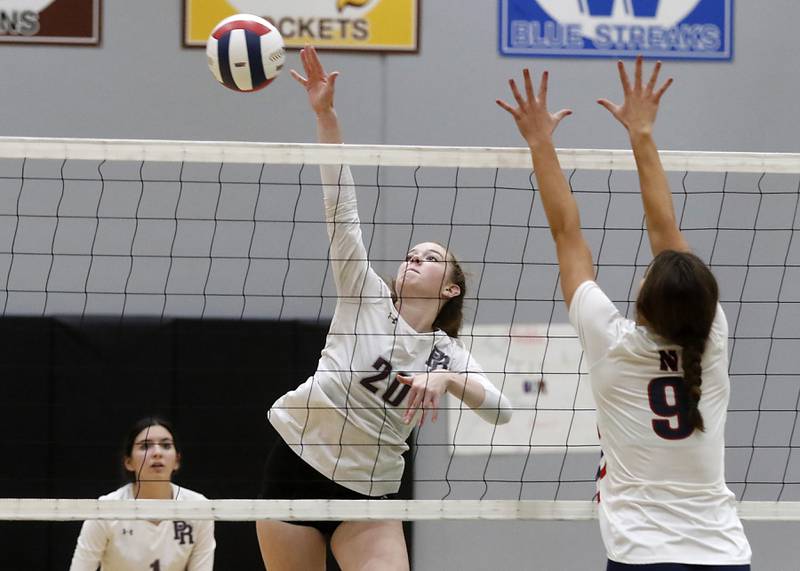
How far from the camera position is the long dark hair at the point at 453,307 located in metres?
3.82

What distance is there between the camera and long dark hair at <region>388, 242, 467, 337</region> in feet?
12.5

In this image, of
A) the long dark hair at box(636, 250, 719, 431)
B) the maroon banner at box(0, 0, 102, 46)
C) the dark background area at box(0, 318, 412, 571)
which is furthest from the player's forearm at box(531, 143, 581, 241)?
the maroon banner at box(0, 0, 102, 46)

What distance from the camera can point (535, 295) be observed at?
6.97 meters

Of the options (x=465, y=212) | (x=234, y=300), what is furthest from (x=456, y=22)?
(x=234, y=300)

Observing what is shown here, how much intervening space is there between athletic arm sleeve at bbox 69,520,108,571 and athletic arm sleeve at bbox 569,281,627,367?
10.5 ft

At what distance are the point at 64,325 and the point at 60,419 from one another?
1.93ft

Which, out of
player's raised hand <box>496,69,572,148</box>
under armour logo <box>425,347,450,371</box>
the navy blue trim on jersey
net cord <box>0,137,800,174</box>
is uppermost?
the navy blue trim on jersey

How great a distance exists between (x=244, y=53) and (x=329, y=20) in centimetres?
298

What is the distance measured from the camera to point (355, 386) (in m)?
3.58

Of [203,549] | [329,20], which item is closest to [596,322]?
[203,549]

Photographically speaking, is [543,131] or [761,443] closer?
[543,131]

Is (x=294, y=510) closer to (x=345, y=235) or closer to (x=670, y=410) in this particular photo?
(x=345, y=235)

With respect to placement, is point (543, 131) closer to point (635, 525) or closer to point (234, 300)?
point (635, 525)

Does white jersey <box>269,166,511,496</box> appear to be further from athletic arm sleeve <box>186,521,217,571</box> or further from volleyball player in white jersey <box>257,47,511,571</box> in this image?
athletic arm sleeve <box>186,521,217,571</box>
